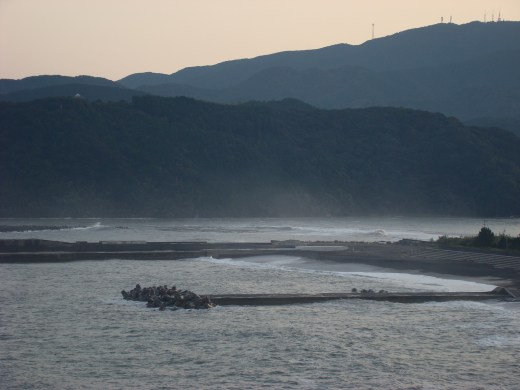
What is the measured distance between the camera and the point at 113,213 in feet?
496

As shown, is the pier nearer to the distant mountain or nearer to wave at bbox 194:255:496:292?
wave at bbox 194:255:496:292

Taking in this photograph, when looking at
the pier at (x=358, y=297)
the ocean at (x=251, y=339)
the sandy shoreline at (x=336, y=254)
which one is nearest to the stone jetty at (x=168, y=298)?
the ocean at (x=251, y=339)

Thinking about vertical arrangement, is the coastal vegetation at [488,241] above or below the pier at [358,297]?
above

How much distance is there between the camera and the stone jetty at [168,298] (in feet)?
137

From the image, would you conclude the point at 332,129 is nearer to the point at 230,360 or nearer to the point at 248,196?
the point at 248,196

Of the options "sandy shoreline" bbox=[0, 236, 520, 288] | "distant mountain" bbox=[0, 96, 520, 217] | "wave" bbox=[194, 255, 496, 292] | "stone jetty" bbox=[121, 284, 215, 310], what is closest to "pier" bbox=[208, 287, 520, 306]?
"stone jetty" bbox=[121, 284, 215, 310]

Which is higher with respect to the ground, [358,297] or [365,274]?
[365,274]

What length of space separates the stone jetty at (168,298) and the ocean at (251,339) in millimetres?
744

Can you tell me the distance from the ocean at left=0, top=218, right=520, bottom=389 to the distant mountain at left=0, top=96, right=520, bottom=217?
336ft

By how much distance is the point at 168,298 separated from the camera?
42.8 metres

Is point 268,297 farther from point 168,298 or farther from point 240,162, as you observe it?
point 240,162

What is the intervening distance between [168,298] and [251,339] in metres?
9.42

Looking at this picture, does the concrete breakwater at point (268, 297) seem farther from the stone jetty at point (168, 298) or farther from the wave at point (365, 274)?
the wave at point (365, 274)

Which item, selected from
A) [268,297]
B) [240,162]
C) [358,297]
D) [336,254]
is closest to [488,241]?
[336,254]
